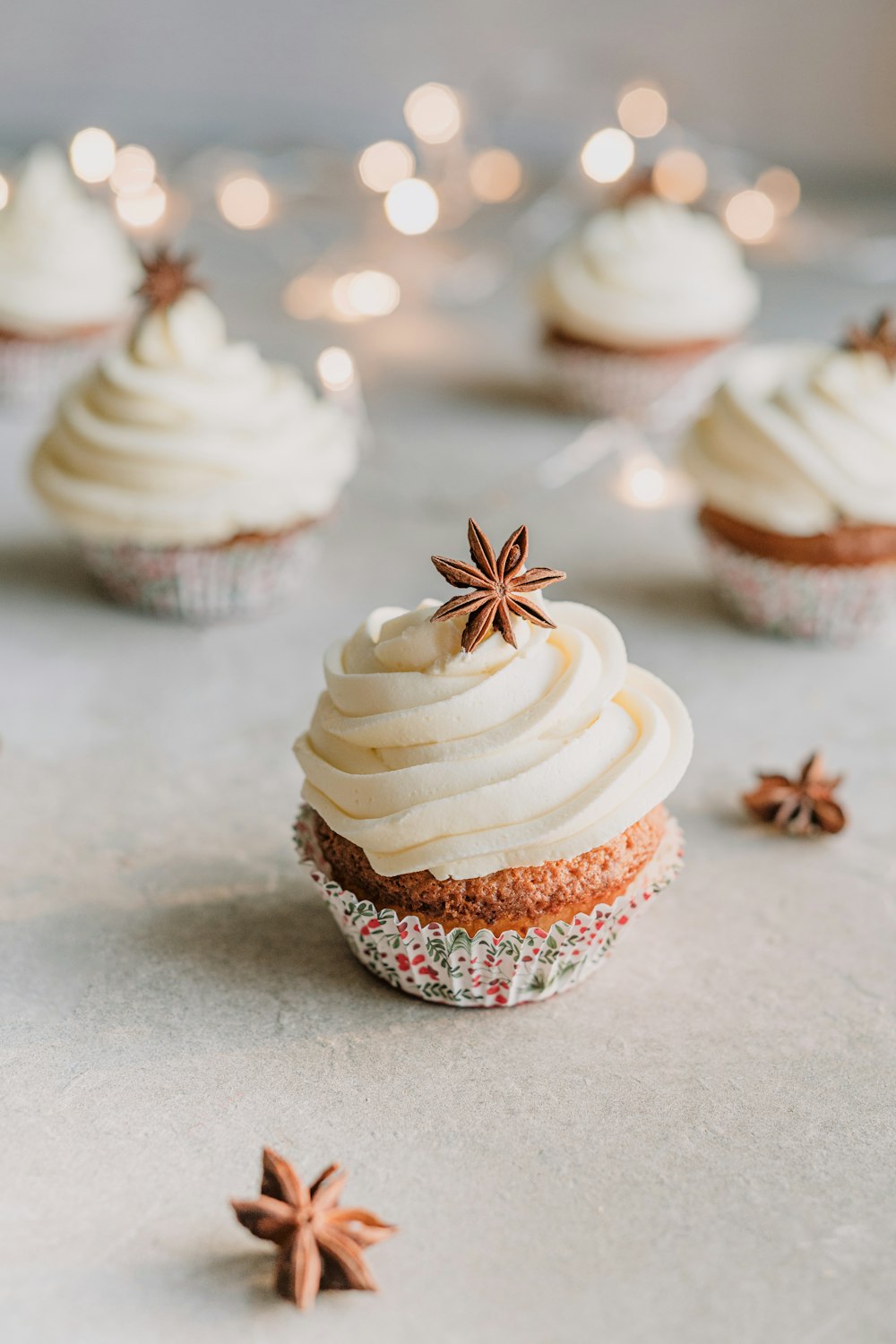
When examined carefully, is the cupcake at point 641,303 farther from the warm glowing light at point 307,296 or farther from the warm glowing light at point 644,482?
the warm glowing light at point 307,296

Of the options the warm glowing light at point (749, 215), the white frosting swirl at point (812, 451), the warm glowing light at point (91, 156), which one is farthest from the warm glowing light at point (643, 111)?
the white frosting swirl at point (812, 451)

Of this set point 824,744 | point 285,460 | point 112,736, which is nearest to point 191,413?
point 285,460

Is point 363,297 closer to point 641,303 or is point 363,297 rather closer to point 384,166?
point 641,303

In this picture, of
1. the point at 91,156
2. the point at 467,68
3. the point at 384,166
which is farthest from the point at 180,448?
the point at 467,68

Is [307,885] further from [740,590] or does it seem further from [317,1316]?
[740,590]

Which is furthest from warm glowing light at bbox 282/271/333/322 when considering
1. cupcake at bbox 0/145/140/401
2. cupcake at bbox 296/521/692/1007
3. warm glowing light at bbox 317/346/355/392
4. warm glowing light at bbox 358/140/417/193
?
cupcake at bbox 296/521/692/1007
